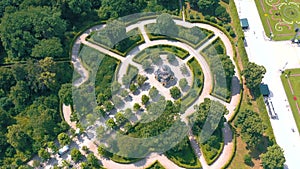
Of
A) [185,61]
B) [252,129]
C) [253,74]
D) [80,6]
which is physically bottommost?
[252,129]

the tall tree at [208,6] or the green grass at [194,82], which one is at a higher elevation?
the tall tree at [208,6]

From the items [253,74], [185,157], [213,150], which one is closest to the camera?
[185,157]

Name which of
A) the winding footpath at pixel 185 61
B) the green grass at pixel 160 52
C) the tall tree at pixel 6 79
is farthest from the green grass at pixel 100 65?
the tall tree at pixel 6 79

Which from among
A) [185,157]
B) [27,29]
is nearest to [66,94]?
[27,29]

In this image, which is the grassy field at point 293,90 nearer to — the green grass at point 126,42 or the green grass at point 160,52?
the green grass at point 160,52

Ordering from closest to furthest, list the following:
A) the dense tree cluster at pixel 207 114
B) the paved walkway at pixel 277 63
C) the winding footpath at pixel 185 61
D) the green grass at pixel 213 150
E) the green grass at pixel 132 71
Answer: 1. the green grass at pixel 213 150
2. the dense tree cluster at pixel 207 114
3. the winding footpath at pixel 185 61
4. the paved walkway at pixel 277 63
5. the green grass at pixel 132 71

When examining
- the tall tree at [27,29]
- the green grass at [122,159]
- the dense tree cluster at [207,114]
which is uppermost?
the tall tree at [27,29]

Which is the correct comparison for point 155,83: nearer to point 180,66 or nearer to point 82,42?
point 180,66

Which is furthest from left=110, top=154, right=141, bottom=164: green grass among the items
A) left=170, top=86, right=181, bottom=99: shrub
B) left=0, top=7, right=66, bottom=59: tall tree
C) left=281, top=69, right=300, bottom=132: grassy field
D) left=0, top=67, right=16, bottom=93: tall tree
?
left=281, top=69, right=300, bottom=132: grassy field

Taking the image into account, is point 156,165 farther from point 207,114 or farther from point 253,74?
point 253,74
